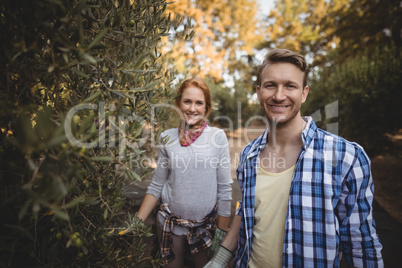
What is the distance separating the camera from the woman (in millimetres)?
2305

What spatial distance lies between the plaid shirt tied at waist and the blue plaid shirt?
104cm

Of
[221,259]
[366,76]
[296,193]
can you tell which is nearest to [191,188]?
[221,259]

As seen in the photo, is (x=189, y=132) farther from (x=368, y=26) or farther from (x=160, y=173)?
(x=368, y=26)

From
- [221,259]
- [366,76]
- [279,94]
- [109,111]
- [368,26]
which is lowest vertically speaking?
[221,259]

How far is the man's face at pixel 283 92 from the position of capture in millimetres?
1694

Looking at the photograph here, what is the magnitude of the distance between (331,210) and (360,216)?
0.59ft

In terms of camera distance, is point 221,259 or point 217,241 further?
point 217,241

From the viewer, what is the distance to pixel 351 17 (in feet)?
34.2

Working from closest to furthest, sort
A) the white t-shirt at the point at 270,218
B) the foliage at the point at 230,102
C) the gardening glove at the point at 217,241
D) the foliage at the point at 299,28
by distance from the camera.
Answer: the white t-shirt at the point at 270,218 < the gardening glove at the point at 217,241 < the foliage at the point at 230,102 < the foliage at the point at 299,28

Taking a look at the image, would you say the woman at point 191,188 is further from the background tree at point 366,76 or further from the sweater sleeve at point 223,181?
the background tree at point 366,76

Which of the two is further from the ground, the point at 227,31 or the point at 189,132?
the point at 227,31

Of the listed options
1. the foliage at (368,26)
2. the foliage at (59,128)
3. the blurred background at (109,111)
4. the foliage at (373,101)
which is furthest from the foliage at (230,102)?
the foliage at (59,128)

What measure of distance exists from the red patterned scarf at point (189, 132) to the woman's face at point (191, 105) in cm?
7

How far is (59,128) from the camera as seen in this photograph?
56 centimetres
